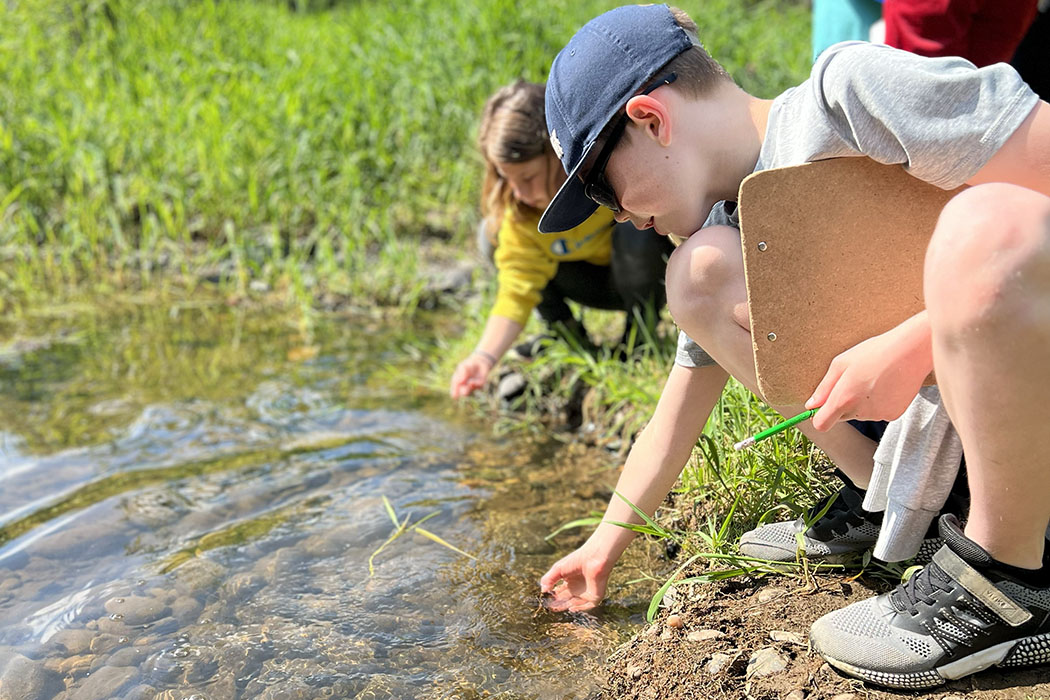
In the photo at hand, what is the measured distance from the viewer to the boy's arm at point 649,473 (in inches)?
68.7

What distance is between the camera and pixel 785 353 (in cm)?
153

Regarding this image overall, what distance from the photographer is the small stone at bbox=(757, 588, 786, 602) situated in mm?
1772

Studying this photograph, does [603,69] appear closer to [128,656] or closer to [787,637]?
[787,637]

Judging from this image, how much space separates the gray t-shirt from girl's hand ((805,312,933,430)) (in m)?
0.22

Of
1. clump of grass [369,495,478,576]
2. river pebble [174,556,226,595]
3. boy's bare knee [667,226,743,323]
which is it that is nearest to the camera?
boy's bare knee [667,226,743,323]

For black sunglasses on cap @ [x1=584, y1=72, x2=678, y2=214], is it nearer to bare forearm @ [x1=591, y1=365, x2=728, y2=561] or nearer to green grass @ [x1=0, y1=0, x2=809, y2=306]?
bare forearm @ [x1=591, y1=365, x2=728, y2=561]

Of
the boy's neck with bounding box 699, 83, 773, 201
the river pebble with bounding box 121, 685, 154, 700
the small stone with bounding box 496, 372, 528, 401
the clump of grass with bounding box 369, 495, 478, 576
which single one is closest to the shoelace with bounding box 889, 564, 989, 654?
the boy's neck with bounding box 699, 83, 773, 201

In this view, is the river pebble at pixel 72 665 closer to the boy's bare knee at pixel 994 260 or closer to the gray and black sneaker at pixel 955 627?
the gray and black sneaker at pixel 955 627

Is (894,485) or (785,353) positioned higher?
(785,353)

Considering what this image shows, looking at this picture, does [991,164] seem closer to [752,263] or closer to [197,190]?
[752,263]

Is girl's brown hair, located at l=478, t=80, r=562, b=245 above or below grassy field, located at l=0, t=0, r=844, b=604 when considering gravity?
above

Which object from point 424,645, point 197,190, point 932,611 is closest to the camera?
point 932,611

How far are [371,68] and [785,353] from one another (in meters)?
3.88

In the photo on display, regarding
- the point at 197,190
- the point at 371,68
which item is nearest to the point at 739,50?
the point at 371,68
